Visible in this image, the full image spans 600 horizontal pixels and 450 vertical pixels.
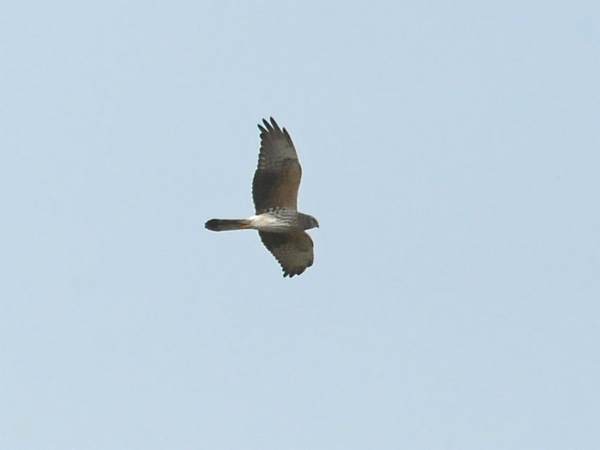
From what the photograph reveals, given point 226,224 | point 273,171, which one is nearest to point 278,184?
point 273,171

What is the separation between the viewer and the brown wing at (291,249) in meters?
23.8

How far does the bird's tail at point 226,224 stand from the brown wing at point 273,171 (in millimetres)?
447

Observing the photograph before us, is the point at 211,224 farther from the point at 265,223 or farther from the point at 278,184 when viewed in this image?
the point at 278,184

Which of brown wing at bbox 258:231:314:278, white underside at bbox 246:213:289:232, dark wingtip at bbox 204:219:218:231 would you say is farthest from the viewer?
brown wing at bbox 258:231:314:278

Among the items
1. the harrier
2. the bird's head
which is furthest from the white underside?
the bird's head

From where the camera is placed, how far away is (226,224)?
73.7ft

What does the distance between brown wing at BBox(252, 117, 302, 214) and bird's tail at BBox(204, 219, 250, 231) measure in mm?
447

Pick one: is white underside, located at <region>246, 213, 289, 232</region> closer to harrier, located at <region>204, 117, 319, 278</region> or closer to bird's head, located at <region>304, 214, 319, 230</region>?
harrier, located at <region>204, 117, 319, 278</region>

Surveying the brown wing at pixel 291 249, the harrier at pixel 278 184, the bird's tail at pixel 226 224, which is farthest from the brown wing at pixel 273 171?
the brown wing at pixel 291 249

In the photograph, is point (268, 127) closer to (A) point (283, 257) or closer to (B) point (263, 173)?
(B) point (263, 173)

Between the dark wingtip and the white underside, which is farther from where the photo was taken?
the white underside

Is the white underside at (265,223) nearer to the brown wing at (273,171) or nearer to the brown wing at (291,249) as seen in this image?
the brown wing at (273,171)

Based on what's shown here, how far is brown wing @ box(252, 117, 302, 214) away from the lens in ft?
75.4

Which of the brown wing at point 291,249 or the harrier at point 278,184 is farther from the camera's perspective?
the brown wing at point 291,249
